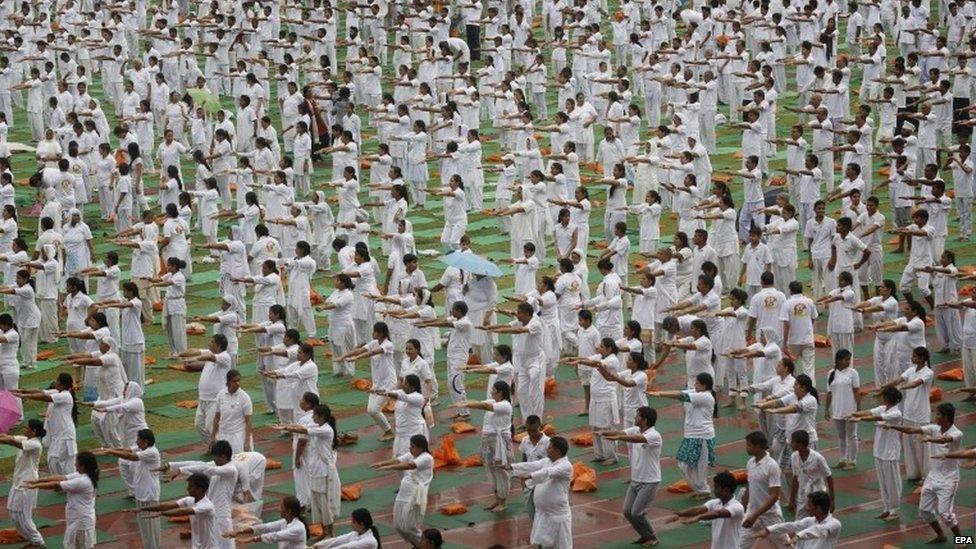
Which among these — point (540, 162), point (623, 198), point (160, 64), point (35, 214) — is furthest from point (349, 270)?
point (160, 64)

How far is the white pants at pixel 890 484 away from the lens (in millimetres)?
18312

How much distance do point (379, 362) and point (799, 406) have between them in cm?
512

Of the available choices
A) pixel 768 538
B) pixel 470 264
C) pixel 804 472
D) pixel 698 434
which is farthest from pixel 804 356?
pixel 768 538

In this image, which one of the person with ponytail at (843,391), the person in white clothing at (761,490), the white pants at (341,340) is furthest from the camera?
the white pants at (341,340)

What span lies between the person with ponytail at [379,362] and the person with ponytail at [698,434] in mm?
3509

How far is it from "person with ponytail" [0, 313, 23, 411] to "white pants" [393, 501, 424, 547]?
591cm

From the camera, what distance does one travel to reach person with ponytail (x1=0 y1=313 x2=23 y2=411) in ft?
70.3

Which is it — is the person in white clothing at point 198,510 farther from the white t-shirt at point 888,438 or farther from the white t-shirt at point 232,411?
the white t-shirt at point 888,438

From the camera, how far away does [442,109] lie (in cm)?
3147

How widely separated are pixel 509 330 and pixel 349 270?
334 cm

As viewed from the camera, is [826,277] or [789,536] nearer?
[789,536]

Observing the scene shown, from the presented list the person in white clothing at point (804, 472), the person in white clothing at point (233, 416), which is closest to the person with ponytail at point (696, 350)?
the person in white clothing at point (804, 472)

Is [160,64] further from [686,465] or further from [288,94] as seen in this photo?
[686,465]

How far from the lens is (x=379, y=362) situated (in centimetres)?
2094
